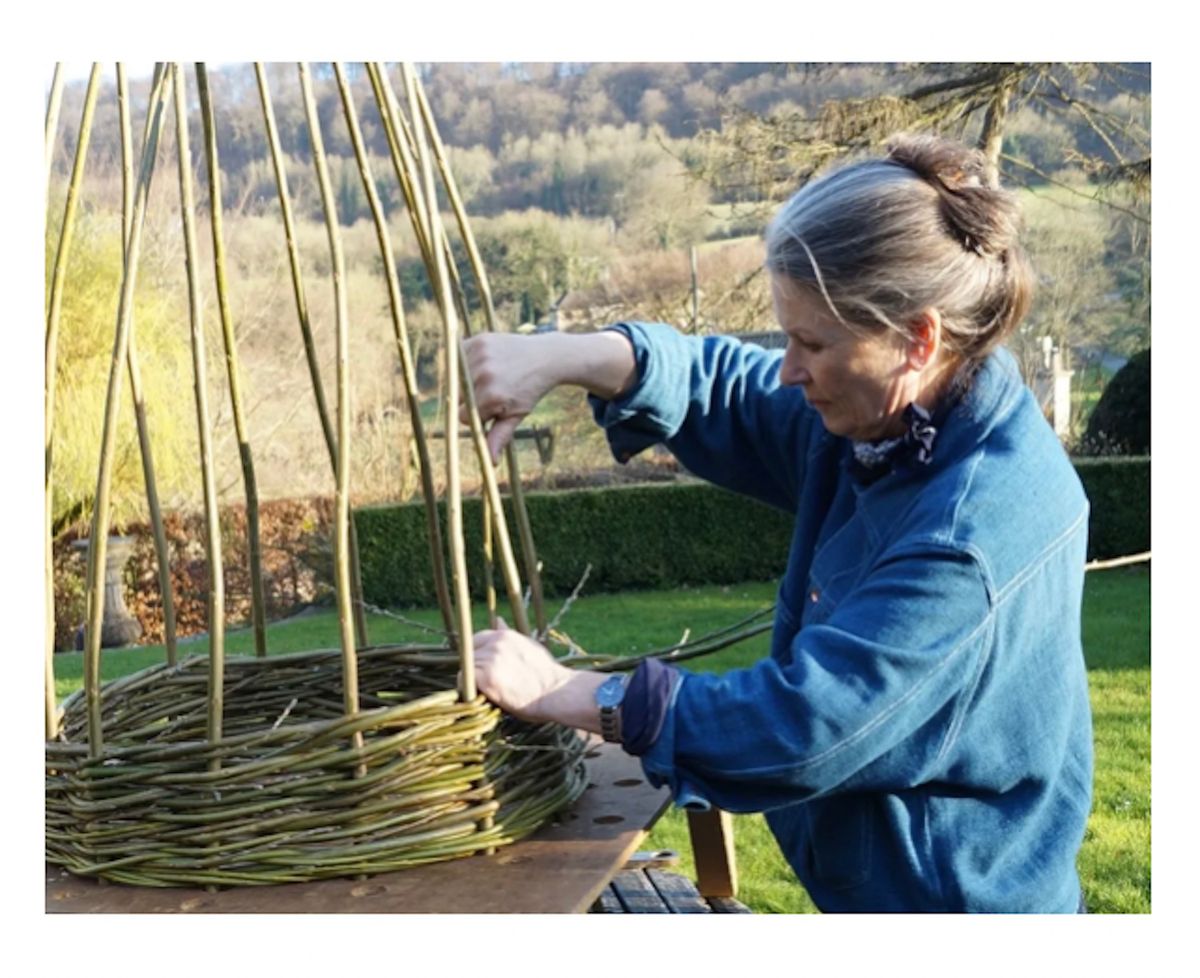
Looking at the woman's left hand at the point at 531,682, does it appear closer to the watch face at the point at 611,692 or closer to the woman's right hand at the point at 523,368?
the watch face at the point at 611,692

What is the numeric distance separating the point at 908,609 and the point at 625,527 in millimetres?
8323

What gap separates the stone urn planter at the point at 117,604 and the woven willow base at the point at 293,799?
860 cm

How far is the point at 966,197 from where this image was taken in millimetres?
1394

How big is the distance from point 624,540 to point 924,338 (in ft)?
26.9

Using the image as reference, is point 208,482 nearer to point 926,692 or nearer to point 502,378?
point 502,378

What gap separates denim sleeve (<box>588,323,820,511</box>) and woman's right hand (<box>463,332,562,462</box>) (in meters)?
0.16

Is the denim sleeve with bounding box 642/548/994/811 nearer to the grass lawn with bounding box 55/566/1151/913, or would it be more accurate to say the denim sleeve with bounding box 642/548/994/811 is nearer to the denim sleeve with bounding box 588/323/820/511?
the denim sleeve with bounding box 588/323/820/511

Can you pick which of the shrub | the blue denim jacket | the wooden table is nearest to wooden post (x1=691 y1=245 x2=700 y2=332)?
the shrub

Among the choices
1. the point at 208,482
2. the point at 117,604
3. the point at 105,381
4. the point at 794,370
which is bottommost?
the point at 117,604

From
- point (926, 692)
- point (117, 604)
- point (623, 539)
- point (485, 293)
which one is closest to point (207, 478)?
point (485, 293)

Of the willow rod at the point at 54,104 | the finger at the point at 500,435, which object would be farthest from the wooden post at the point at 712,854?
the willow rod at the point at 54,104

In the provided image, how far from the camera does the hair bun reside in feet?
4.54

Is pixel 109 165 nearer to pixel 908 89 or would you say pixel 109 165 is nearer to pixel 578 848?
pixel 908 89
